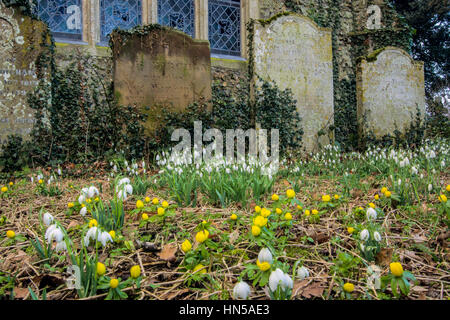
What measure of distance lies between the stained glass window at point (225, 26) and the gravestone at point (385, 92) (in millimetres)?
3753

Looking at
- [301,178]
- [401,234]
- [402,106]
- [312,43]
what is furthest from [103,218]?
[402,106]

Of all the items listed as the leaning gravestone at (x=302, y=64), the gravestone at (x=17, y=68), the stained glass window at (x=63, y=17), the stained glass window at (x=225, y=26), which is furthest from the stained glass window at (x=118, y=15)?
the leaning gravestone at (x=302, y=64)

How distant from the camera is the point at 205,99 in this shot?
5.29 metres

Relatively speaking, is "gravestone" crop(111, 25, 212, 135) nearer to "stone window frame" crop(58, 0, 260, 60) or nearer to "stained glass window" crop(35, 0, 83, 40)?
"stone window frame" crop(58, 0, 260, 60)

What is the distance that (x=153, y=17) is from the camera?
8.18 metres

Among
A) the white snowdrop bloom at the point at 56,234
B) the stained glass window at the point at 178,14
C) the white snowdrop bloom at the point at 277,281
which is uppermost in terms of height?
the stained glass window at the point at 178,14

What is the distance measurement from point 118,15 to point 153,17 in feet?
3.01

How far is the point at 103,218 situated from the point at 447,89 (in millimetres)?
15689

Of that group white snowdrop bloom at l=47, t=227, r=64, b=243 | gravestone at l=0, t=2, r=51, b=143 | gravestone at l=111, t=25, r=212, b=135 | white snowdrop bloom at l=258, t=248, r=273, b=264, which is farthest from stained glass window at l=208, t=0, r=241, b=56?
white snowdrop bloom at l=258, t=248, r=273, b=264

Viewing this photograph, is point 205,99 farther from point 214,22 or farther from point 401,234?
point 214,22

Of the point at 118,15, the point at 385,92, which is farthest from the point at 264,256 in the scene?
the point at 118,15

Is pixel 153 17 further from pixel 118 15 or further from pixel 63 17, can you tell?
pixel 63 17

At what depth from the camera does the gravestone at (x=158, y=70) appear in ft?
15.8

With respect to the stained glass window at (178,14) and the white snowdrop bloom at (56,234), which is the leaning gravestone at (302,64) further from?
the white snowdrop bloom at (56,234)
